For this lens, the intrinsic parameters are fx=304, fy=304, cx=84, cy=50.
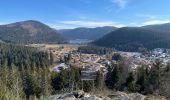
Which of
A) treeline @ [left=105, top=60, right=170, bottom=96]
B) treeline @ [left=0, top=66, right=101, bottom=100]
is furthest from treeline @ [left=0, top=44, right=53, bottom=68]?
treeline @ [left=105, top=60, right=170, bottom=96]

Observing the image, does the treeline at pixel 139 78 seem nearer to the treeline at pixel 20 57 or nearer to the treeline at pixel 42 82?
the treeline at pixel 42 82

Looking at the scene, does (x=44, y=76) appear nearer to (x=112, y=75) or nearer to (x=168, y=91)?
(x=112, y=75)

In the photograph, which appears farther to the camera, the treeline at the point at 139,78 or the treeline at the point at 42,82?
the treeline at the point at 42,82

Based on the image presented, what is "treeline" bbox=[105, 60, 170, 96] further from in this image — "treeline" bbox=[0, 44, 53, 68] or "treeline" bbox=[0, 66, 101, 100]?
"treeline" bbox=[0, 44, 53, 68]

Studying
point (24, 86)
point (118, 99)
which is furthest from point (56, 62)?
point (118, 99)


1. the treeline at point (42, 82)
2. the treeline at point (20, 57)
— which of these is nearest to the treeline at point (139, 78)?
the treeline at point (42, 82)

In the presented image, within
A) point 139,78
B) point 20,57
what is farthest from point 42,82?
point 20,57

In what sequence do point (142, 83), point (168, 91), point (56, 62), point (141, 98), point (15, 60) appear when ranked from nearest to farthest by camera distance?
point (141, 98), point (168, 91), point (142, 83), point (15, 60), point (56, 62)

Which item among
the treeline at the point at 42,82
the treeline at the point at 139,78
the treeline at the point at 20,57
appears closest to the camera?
the treeline at the point at 139,78
